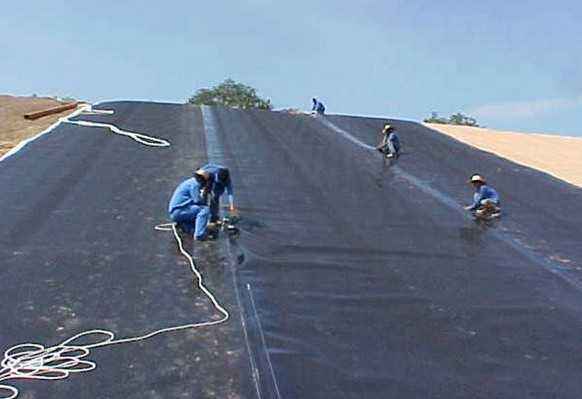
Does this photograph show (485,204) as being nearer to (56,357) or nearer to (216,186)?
(216,186)

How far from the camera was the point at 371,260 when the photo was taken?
20.9ft

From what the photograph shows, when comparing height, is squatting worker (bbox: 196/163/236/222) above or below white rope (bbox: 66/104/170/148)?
below

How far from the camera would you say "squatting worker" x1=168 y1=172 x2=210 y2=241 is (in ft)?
21.4

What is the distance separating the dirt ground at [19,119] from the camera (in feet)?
39.1

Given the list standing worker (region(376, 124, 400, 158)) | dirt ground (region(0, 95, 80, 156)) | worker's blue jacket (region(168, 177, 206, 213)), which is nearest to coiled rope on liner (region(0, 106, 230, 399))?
worker's blue jacket (region(168, 177, 206, 213))

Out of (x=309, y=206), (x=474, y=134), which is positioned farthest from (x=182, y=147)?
(x=474, y=134)

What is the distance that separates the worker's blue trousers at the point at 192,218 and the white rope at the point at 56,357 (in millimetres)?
1922

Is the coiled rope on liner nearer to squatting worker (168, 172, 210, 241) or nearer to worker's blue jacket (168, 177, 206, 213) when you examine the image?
squatting worker (168, 172, 210, 241)

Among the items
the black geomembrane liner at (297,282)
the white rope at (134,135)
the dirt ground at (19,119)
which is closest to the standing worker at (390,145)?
the black geomembrane liner at (297,282)

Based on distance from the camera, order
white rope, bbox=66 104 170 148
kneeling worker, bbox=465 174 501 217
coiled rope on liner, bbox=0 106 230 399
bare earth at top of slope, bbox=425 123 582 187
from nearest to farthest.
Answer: coiled rope on liner, bbox=0 106 230 399
kneeling worker, bbox=465 174 501 217
white rope, bbox=66 104 170 148
bare earth at top of slope, bbox=425 123 582 187

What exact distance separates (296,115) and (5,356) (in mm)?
13006

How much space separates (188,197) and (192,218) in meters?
0.23

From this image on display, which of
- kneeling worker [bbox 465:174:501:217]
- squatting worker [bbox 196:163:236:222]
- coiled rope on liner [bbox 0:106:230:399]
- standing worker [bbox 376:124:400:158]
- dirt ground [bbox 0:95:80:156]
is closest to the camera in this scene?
coiled rope on liner [bbox 0:106:230:399]

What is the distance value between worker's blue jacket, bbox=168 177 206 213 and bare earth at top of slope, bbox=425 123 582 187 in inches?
300
